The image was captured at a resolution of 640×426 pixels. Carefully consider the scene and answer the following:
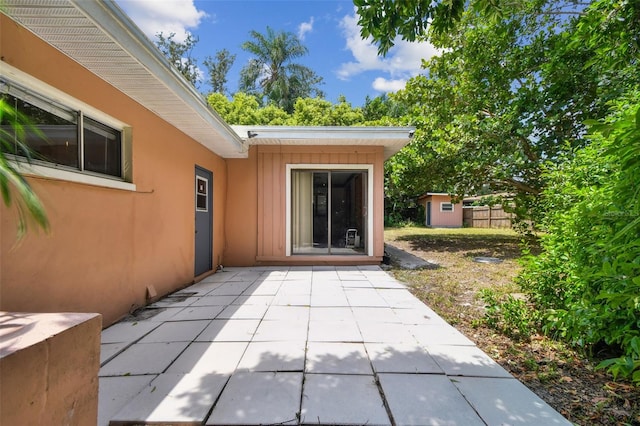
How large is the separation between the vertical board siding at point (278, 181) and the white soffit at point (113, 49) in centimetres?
239

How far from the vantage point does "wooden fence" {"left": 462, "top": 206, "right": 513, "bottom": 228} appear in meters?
17.0

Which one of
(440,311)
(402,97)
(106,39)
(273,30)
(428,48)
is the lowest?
(440,311)

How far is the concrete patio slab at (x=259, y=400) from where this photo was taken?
5.24 ft

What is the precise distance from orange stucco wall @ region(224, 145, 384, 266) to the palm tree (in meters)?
13.0

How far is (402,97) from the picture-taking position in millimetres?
9898

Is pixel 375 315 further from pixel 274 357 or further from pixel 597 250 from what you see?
pixel 597 250

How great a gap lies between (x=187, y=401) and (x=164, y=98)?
2991 millimetres

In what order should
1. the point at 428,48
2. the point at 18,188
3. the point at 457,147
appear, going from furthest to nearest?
1. the point at 428,48
2. the point at 457,147
3. the point at 18,188

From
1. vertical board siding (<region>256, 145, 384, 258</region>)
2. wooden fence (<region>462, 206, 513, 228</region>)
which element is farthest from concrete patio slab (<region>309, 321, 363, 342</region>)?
wooden fence (<region>462, 206, 513, 228</region>)

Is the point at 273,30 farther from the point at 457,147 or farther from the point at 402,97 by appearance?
the point at 457,147

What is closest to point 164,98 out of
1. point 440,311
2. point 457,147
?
point 440,311

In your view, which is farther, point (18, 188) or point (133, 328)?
point (133, 328)

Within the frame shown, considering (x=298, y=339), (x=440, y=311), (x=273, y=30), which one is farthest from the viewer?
(x=273, y=30)

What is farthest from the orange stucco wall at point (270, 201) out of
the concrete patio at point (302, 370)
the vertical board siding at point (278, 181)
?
the concrete patio at point (302, 370)
